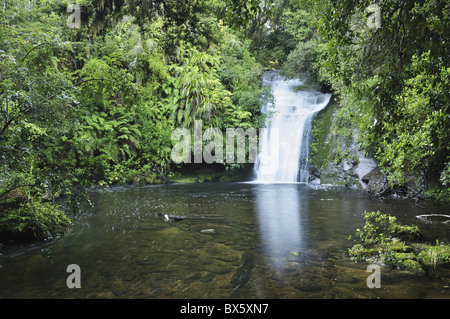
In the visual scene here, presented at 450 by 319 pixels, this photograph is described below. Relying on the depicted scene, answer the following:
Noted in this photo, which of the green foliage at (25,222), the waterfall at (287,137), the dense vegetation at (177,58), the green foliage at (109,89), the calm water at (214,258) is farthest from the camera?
the waterfall at (287,137)

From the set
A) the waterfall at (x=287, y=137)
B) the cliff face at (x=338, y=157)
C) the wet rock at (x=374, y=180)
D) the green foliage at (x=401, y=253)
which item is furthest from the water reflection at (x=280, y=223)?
the waterfall at (x=287, y=137)

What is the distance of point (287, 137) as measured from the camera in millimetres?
20000

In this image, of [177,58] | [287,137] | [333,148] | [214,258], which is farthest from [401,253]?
[287,137]

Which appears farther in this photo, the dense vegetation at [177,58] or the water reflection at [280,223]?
the water reflection at [280,223]

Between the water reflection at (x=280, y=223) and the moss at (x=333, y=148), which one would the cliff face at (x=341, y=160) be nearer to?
the moss at (x=333, y=148)

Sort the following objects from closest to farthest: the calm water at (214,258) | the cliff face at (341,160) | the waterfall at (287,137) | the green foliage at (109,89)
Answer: the calm water at (214,258) < the green foliage at (109,89) < the cliff face at (341,160) < the waterfall at (287,137)

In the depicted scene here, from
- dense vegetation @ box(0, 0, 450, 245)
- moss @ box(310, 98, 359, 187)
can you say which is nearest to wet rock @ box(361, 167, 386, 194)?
moss @ box(310, 98, 359, 187)

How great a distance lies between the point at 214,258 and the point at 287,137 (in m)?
15.4

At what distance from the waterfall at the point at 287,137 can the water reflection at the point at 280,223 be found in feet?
16.2

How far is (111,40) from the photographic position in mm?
18531

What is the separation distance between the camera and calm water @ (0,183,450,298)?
14.0ft

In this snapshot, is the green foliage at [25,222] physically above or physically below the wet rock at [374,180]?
above

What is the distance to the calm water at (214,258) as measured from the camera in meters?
4.27
